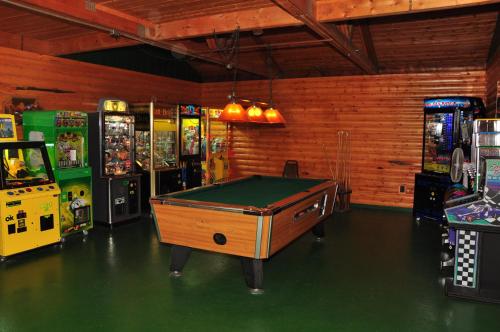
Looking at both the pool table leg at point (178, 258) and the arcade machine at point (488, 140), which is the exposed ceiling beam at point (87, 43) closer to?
the pool table leg at point (178, 258)

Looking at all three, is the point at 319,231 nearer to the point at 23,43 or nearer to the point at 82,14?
the point at 82,14

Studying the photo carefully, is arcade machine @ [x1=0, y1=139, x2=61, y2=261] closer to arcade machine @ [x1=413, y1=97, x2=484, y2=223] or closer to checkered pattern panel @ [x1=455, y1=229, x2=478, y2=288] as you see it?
checkered pattern panel @ [x1=455, y1=229, x2=478, y2=288]

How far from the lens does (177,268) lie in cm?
463

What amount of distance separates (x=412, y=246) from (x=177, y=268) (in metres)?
3.35

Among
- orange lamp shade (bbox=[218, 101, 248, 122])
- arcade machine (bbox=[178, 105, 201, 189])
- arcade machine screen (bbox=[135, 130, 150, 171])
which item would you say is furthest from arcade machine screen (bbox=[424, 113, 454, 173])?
arcade machine screen (bbox=[135, 130, 150, 171])

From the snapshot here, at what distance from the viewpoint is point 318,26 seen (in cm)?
477

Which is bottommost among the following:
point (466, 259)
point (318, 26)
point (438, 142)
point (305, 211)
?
point (466, 259)

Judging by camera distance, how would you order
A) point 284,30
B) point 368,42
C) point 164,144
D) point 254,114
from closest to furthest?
point 254,114
point 368,42
point 284,30
point 164,144

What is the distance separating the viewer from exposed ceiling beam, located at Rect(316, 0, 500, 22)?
4006 mm

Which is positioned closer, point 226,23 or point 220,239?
point 220,239

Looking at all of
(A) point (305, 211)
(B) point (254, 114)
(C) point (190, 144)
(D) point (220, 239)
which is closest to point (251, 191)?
(A) point (305, 211)

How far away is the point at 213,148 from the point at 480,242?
600cm

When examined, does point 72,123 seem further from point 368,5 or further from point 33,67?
point 368,5

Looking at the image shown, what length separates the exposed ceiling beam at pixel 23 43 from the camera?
618cm
